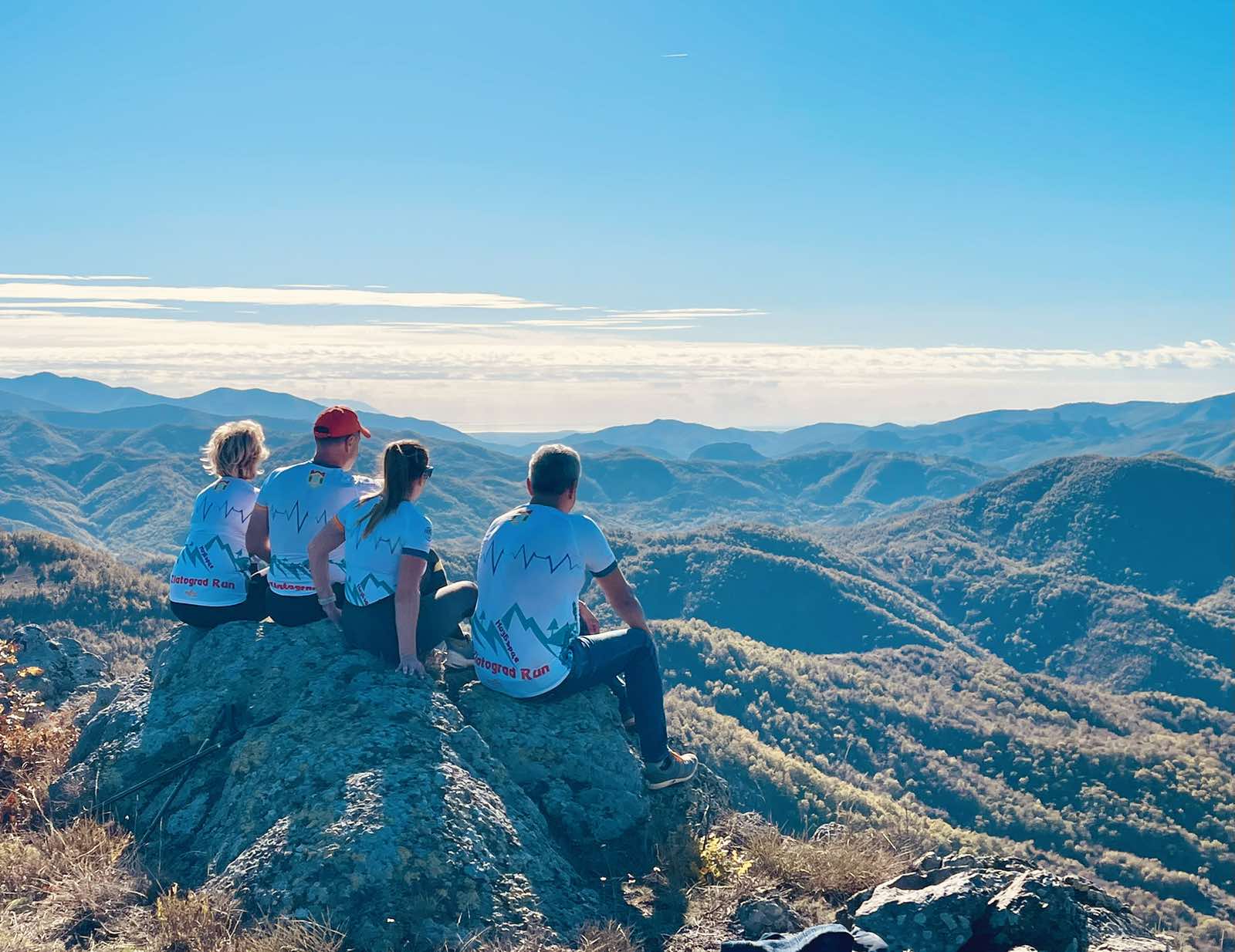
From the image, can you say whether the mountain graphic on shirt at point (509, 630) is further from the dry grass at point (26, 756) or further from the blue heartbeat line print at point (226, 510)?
the dry grass at point (26, 756)

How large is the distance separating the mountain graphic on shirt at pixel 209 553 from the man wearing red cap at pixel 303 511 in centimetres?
19

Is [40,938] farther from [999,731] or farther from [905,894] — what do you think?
[999,731]

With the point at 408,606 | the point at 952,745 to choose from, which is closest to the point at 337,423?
the point at 408,606

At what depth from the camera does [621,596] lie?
275 inches

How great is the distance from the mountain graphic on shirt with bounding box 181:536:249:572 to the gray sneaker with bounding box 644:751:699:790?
467cm

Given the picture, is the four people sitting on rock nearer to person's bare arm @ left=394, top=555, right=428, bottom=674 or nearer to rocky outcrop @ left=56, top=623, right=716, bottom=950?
person's bare arm @ left=394, top=555, right=428, bottom=674

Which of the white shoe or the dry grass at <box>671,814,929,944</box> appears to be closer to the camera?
the dry grass at <box>671,814,929,944</box>

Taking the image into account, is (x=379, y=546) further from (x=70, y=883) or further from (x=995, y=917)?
(x=995, y=917)

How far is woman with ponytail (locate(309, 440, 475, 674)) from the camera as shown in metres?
7.02

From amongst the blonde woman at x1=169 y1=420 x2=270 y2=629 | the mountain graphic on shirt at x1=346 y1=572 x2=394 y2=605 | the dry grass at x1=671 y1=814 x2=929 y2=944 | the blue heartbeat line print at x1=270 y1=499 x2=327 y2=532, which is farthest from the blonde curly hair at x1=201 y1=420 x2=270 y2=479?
the dry grass at x1=671 y1=814 x2=929 y2=944

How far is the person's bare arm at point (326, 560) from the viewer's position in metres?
7.60

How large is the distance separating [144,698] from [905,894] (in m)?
7.04

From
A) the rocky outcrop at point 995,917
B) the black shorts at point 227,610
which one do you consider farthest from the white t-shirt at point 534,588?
the rocky outcrop at point 995,917

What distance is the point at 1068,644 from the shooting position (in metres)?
200
